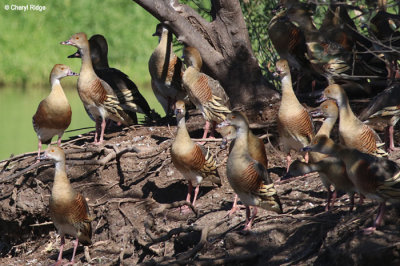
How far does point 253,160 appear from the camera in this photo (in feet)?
23.2

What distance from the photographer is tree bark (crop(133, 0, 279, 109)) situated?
362 inches

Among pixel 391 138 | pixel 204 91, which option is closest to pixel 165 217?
pixel 204 91

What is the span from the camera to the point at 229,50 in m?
9.29

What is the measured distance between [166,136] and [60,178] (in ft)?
6.08

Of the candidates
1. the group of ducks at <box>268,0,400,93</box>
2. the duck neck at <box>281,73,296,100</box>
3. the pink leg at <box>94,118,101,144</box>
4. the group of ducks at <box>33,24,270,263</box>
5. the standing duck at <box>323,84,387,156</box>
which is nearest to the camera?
the standing duck at <box>323,84,387,156</box>

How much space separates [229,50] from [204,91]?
26.1 inches

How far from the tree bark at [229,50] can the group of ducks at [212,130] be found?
0.26 m

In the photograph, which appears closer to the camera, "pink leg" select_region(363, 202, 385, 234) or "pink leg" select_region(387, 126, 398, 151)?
"pink leg" select_region(363, 202, 385, 234)

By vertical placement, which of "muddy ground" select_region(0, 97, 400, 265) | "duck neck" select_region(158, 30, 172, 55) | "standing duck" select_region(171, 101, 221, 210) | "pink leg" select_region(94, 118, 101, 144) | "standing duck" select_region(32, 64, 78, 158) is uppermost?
"duck neck" select_region(158, 30, 172, 55)

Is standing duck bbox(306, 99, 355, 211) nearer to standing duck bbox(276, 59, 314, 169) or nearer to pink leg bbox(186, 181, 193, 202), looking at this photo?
standing duck bbox(276, 59, 314, 169)

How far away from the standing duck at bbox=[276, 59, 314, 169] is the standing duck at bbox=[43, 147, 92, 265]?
2118 mm

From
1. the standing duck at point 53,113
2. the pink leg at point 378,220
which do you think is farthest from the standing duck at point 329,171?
the standing duck at point 53,113

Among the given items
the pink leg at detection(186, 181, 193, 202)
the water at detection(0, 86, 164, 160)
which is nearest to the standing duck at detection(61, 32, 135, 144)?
the pink leg at detection(186, 181, 193, 202)

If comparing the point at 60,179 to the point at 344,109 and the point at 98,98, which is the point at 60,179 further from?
the point at 344,109
